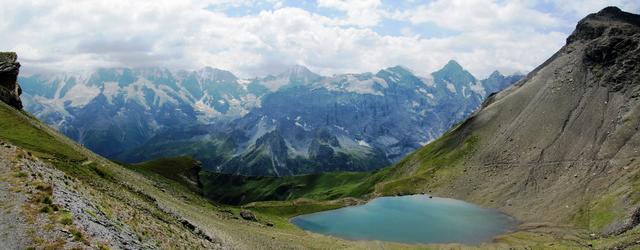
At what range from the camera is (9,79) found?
120 metres

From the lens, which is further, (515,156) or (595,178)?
(515,156)

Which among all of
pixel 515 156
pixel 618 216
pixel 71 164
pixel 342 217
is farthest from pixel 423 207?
pixel 71 164

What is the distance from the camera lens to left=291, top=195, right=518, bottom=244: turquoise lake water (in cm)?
13300

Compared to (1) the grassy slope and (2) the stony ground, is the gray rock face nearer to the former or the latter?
(1) the grassy slope

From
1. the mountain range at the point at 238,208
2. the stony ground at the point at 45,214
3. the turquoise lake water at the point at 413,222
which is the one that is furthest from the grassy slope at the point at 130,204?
the turquoise lake water at the point at 413,222

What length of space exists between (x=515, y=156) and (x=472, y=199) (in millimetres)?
28494

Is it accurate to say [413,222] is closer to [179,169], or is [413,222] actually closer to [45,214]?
[179,169]

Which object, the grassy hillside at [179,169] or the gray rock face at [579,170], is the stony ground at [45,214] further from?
the gray rock face at [579,170]

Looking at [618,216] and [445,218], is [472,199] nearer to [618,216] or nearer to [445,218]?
[445,218]

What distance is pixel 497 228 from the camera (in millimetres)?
145625

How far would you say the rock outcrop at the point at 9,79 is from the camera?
376ft

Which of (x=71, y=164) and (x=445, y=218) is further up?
(x=71, y=164)

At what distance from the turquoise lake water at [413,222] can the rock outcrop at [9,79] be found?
86.2m

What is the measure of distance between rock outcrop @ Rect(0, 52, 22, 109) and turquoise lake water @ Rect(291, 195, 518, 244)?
3392 inches
